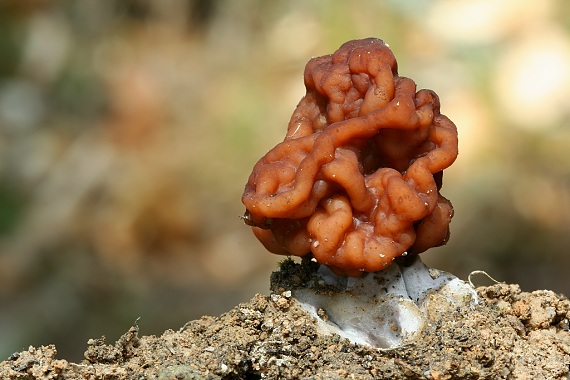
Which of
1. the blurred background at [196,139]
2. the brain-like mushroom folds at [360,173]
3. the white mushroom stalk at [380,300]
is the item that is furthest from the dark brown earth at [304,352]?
the blurred background at [196,139]

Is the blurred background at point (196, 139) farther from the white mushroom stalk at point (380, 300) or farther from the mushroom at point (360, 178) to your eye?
the mushroom at point (360, 178)

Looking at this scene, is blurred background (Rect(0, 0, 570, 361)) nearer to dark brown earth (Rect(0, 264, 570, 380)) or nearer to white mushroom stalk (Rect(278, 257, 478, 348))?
white mushroom stalk (Rect(278, 257, 478, 348))

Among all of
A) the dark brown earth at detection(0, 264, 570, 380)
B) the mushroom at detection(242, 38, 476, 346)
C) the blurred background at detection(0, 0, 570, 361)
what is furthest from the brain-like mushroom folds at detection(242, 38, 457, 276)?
the blurred background at detection(0, 0, 570, 361)

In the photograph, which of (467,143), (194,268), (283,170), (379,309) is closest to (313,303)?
(379,309)

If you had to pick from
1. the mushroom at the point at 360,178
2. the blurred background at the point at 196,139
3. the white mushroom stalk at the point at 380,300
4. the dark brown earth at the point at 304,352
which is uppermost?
the blurred background at the point at 196,139

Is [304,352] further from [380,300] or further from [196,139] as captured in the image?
[196,139]

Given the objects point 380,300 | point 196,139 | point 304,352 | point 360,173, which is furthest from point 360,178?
point 196,139

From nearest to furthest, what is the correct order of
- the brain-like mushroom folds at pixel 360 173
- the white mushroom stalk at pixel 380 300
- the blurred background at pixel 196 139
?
the brain-like mushroom folds at pixel 360 173
the white mushroom stalk at pixel 380 300
the blurred background at pixel 196 139
